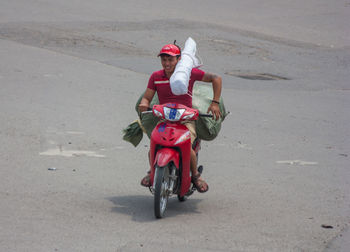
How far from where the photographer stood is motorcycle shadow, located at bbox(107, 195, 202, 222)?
6.41 metres

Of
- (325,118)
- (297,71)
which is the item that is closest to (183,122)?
(325,118)

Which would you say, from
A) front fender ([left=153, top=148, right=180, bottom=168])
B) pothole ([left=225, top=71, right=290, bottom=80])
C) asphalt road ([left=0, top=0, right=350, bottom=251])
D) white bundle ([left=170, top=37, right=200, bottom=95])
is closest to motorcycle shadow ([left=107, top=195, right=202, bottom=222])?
asphalt road ([left=0, top=0, right=350, bottom=251])

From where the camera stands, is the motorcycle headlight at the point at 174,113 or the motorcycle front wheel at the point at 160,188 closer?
the motorcycle front wheel at the point at 160,188

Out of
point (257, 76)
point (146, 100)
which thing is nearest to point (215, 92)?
point (146, 100)

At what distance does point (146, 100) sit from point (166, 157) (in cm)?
78

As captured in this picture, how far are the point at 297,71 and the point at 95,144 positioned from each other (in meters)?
8.86

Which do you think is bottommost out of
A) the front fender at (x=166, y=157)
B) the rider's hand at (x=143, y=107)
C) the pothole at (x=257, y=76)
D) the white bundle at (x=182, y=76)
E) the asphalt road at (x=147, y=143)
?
the pothole at (x=257, y=76)

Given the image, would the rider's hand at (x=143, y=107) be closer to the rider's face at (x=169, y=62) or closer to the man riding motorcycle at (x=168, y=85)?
the man riding motorcycle at (x=168, y=85)

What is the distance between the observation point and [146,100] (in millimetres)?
6680

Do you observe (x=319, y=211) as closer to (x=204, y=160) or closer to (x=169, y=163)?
(x=169, y=163)

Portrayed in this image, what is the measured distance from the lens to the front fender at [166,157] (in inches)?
242

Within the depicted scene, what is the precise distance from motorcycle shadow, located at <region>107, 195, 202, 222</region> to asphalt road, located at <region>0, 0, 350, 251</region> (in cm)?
2

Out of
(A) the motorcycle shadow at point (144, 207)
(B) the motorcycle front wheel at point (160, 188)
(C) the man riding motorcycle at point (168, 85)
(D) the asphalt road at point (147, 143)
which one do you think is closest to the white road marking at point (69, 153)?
(D) the asphalt road at point (147, 143)

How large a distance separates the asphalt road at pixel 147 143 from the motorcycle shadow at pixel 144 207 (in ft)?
0.07
